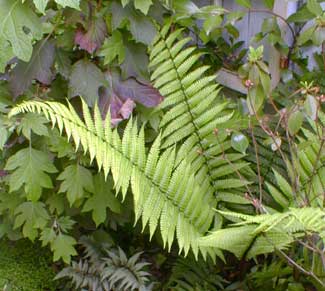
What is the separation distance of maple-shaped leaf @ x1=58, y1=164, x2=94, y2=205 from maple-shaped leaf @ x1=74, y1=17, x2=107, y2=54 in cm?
37

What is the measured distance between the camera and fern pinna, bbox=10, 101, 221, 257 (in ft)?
4.36

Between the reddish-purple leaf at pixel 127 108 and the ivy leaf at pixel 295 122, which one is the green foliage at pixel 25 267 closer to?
the reddish-purple leaf at pixel 127 108

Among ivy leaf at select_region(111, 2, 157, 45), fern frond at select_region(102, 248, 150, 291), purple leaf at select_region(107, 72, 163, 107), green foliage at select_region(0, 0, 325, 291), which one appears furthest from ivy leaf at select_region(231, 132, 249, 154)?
fern frond at select_region(102, 248, 150, 291)

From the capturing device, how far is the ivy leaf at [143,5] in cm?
150

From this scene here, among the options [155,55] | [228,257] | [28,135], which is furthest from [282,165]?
[28,135]

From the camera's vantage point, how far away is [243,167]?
1747 mm

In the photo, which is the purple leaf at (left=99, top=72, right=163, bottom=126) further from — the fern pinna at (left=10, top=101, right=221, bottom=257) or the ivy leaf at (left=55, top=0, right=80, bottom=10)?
the ivy leaf at (left=55, top=0, right=80, bottom=10)

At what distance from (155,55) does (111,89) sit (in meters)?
0.19

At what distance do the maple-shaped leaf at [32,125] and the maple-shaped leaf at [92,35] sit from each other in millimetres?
245

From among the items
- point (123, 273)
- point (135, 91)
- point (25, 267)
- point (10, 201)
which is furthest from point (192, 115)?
point (25, 267)

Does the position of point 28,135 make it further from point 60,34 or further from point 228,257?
point 228,257

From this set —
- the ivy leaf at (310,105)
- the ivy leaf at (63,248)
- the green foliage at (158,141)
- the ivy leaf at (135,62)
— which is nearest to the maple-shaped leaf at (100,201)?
the green foliage at (158,141)

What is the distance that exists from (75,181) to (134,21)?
1.69 ft

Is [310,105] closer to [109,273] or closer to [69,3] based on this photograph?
[69,3]
